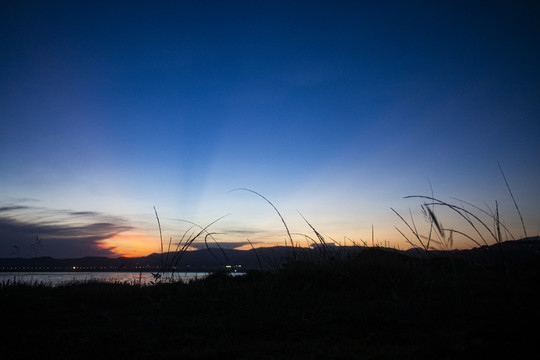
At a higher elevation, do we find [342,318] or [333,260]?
[333,260]

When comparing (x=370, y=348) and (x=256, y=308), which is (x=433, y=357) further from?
(x=256, y=308)

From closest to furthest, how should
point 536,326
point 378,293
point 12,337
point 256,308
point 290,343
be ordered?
point 536,326, point 290,343, point 12,337, point 256,308, point 378,293

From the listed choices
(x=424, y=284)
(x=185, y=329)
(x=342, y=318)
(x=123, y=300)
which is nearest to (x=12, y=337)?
(x=185, y=329)

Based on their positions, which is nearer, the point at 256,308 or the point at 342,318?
the point at 342,318

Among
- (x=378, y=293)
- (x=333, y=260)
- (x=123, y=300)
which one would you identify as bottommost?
(x=123, y=300)

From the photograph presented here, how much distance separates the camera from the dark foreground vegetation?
193 centimetres

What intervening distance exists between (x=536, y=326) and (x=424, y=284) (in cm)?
234

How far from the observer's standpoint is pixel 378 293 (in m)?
3.96

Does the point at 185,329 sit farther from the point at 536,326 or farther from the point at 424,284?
the point at 424,284

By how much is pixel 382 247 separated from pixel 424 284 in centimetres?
185

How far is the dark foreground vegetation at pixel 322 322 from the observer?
193 cm

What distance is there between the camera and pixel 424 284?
13.4ft

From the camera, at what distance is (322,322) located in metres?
2.83

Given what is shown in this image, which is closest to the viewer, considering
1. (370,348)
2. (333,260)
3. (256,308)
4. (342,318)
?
(370,348)
